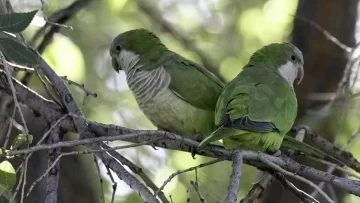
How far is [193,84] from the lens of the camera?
2.53 meters

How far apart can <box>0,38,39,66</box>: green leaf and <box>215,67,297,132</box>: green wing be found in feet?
2.07

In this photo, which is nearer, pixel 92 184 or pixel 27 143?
pixel 27 143

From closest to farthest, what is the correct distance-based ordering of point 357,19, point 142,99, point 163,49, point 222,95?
point 222,95 → point 142,99 → point 163,49 → point 357,19

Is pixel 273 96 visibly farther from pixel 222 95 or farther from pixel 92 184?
pixel 92 184

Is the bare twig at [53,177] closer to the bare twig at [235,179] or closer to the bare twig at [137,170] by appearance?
the bare twig at [137,170]

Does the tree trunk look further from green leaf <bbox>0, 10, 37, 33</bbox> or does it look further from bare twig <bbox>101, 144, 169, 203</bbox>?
green leaf <bbox>0, 10, 37, 33</bbox>

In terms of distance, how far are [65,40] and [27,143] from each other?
2254 mm

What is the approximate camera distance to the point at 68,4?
350 centimetres

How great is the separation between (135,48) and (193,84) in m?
0.39

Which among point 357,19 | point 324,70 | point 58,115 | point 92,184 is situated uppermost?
point 357,19

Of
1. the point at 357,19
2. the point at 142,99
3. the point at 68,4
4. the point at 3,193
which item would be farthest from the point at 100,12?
the point at 3,193

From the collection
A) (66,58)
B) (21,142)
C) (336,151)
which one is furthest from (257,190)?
(66,58)

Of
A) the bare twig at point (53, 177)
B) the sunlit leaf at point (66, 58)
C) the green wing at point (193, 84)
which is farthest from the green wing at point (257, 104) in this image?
the sunlit leaf at point (66, 58)

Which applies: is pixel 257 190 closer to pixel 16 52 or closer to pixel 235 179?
pixel 235 179
